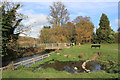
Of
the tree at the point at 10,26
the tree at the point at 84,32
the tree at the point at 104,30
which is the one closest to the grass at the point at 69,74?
the tree at the point at 10,26

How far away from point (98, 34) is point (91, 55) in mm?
23400

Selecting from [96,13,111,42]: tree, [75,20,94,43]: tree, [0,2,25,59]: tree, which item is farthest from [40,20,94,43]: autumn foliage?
[0,2,25,59]: tree

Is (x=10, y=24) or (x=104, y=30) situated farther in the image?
(x=104, y=30)

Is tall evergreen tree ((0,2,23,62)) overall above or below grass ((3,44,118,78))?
above

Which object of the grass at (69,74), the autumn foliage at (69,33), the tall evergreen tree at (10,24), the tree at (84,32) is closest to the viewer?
the grass at (69,74)

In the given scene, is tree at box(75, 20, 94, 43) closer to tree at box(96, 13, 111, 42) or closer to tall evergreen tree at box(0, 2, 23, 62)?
tree at box(96, 13, 111, 42)

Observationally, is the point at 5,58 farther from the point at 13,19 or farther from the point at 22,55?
the point at 13,19

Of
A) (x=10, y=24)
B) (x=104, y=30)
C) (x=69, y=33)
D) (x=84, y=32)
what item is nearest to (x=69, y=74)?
(x=10, y=24)

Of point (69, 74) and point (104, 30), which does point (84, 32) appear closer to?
point (104, 30)

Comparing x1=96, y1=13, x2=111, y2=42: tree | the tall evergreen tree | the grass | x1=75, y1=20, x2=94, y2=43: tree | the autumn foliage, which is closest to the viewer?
the grass

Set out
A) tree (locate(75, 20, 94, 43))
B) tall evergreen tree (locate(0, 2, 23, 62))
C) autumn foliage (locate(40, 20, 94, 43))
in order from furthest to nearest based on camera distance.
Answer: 1. tree (locate(75, 20, 94, 43))
2. autumn foliage (locate(40, 20, 94, 43))
3. tall evergreen tree (locate(0, 2, 23, 62))

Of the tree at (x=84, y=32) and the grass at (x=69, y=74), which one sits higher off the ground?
the tree at (x=84, y=32)

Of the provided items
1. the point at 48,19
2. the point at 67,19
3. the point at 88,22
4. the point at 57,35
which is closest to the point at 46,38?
the point at 57,35

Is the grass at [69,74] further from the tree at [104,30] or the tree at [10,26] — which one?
the tree at [104,30]
